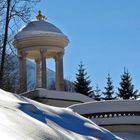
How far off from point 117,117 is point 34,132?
15.0 metres

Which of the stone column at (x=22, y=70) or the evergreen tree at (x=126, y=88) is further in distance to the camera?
the evergreen tree at (x=126, y=88)

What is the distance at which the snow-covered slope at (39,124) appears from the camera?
19.1 feet

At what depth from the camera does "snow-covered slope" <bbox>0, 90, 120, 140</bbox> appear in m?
5.83

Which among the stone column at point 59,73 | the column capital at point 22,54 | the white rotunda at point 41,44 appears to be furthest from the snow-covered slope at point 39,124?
the stone column at point 59,73

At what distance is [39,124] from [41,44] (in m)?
25.9

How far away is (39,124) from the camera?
22.2ft

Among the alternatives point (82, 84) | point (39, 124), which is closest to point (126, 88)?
point (82, 84)

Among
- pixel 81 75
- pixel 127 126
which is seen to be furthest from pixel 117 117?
pixel 81 75

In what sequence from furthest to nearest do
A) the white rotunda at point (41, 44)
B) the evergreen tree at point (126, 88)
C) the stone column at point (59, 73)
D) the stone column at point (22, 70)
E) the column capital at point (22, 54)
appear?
the evergreen tree at point (126, 88), the stone column at point (59, 73), the column capital at point (22, 54), the white rotunda at point (41, 44), the stone column at point (22, 70)

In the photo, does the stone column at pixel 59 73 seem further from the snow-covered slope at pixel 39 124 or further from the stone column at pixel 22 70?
the snow-covered slope at pixel 39 124

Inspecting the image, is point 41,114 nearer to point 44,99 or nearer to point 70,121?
point 70,121

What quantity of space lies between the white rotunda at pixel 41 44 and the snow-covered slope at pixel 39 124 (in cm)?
2274

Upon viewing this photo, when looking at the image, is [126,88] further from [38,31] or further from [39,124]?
[39,124]

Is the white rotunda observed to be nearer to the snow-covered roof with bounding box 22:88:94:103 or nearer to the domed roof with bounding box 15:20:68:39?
the domed roof with bounding box 15:20:68:39
